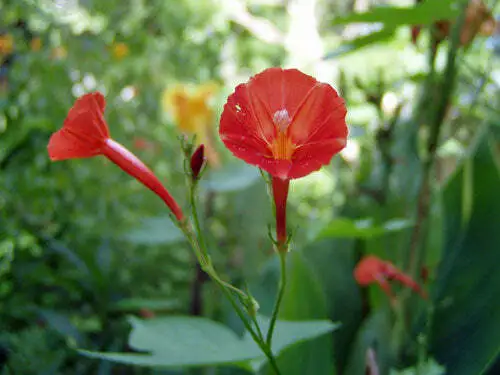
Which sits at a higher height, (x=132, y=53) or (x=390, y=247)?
(x=132, y=53)

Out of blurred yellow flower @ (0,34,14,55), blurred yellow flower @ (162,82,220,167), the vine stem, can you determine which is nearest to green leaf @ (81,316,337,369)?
the vine stem

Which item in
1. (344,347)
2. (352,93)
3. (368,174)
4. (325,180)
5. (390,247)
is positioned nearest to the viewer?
(344,347)

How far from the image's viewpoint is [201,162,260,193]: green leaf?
1.05 meters

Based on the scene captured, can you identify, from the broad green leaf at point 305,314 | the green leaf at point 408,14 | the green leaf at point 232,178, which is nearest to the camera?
the green leaf at point 408,14

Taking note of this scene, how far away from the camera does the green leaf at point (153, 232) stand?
83 centimetres

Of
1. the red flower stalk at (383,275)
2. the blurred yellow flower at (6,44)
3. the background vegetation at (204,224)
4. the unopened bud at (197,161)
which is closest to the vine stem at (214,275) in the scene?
the unopened bud at (197,161)

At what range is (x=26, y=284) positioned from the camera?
0.71m

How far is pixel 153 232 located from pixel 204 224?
241mm

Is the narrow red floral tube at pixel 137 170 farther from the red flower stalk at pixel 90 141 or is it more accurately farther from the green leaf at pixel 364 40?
the green leaf at pixel 364 40

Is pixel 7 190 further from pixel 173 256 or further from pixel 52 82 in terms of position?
pixel 173 256

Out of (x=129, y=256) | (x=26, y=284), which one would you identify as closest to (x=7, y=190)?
(x=26, y=284)

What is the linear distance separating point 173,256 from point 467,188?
0.61 m

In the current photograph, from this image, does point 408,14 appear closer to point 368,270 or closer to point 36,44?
point 368,270

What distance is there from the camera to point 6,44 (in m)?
0.81
